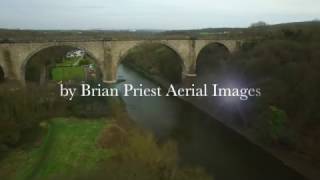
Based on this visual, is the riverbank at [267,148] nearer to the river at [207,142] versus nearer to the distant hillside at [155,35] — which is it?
the river at [207,142]

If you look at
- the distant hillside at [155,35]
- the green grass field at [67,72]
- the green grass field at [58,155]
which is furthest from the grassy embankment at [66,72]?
the green grass field at [58,155]

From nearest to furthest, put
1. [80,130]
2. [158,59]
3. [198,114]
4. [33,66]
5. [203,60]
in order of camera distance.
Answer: [80,130] < [198,114] < [33,66] < [203,60] < [158,59]

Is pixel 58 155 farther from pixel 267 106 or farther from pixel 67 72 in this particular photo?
pixel 67 72

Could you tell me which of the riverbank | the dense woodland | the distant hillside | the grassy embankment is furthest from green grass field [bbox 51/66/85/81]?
the riverbank

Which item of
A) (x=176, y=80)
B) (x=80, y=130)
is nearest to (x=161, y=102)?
(x=176, y=80)

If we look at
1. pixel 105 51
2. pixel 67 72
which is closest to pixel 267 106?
pixel 105 51

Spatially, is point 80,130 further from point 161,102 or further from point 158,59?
point 158,59
